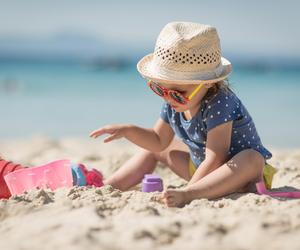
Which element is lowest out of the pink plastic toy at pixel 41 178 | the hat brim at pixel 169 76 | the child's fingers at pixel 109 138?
the pink plastic toy at pixel 41 178

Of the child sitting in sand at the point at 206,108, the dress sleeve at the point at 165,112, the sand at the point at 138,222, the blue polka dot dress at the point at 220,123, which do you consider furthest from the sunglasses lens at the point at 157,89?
the sand at the point at 138,222

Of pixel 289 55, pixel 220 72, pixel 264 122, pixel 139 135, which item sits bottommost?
pixel 289 55

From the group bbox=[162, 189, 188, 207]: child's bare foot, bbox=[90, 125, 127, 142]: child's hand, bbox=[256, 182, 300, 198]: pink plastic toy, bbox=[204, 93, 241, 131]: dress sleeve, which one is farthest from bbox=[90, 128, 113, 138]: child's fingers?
bbox=[256, 182, 300, 198]: pink plastic toy

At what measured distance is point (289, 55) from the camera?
32.2 meters

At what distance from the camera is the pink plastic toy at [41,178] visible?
2.73 meters

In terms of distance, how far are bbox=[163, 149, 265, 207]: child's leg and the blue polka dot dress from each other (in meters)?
0.14

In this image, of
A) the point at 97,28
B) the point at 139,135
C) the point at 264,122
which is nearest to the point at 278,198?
the point at 139,135

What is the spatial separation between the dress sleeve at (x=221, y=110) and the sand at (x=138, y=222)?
0.36 meters

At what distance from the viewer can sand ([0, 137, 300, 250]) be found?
1724mm

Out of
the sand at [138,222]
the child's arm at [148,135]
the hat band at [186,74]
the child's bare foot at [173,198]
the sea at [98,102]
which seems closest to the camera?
the sand at [138,222]

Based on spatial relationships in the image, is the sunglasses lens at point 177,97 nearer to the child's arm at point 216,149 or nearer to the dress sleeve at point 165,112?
the child's arm at point 216,149

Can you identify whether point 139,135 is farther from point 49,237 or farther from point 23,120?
point 23,120

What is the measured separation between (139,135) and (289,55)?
100 ft

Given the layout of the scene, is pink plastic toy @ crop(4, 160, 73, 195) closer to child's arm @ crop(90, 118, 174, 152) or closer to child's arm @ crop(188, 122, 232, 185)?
child's arm @ crop(90, 118, 174, 152)
